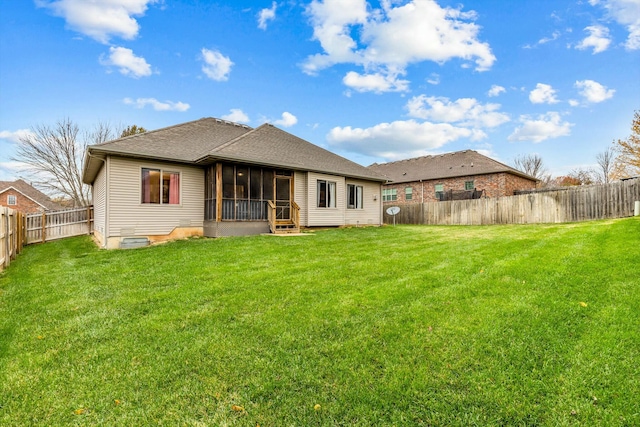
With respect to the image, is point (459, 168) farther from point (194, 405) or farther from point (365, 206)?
point (194, 405)

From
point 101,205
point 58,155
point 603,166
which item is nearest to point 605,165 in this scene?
point 603,166

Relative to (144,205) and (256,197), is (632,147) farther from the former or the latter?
(144,205)

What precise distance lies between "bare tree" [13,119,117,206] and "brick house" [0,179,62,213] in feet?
39.4

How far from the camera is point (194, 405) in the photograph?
2.21 meters

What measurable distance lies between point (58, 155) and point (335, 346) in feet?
104

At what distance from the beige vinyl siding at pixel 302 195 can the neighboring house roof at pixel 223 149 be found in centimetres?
57

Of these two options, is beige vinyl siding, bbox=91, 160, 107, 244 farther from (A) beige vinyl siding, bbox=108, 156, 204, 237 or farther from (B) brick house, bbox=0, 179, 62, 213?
(B) brick house, bbox=0, 179, 62, 213

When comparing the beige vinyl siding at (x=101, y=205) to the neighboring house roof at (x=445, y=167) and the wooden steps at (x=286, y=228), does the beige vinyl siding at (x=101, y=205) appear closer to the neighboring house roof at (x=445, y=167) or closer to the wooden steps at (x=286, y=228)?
the wooden steps at (x=286, y=228)

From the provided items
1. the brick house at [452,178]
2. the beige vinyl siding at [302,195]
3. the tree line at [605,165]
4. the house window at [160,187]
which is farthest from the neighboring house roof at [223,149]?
the tree line at [605,165]

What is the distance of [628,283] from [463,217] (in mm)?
13975

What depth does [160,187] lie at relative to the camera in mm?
10906

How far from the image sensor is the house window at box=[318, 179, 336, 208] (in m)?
14.3

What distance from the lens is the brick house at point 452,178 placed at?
2181 cm

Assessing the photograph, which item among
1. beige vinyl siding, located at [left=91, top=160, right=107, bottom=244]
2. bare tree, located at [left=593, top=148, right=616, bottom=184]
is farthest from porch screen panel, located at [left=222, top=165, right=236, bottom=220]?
bare tree, located at [left=593, top=148, right=616, bottom=184]
